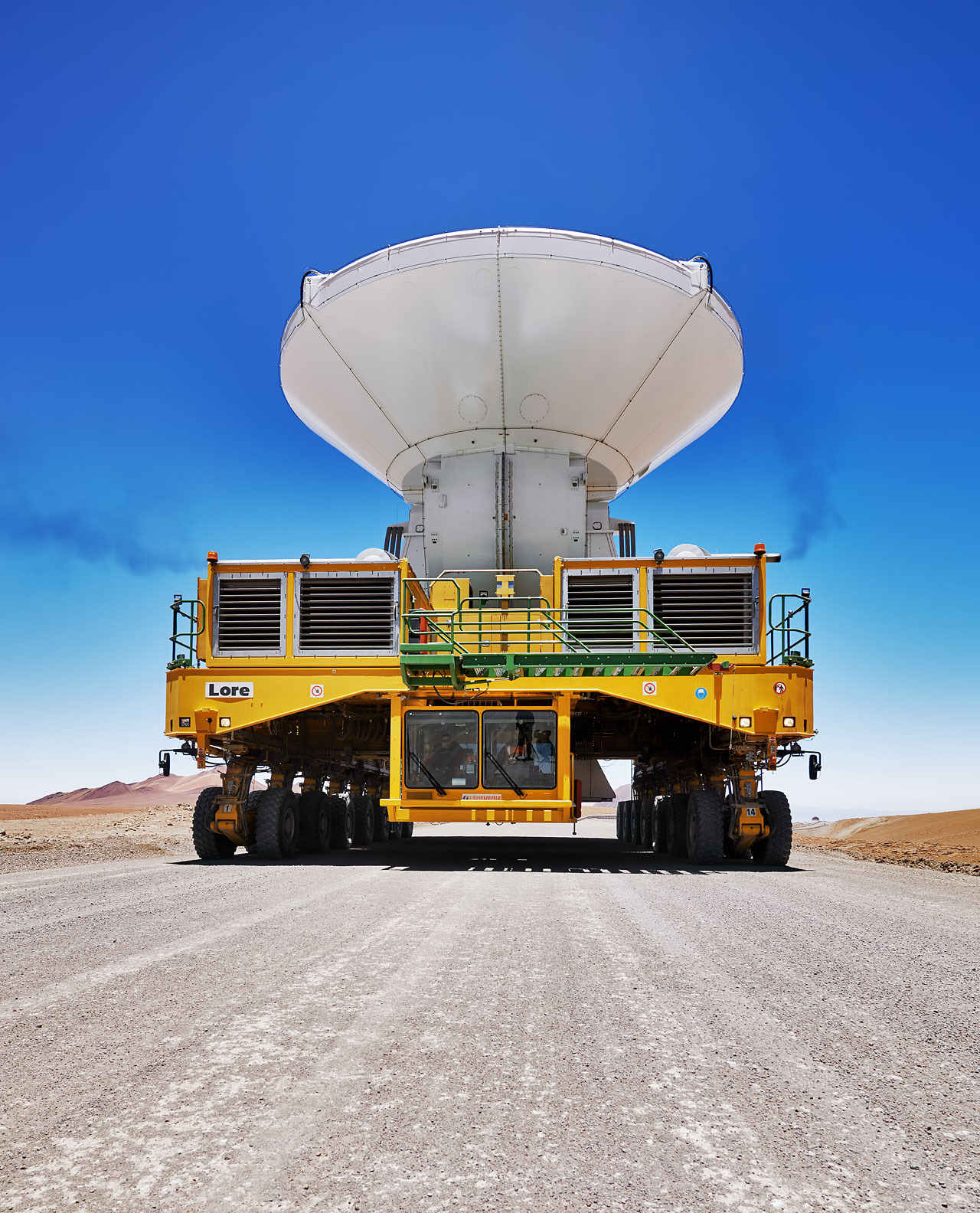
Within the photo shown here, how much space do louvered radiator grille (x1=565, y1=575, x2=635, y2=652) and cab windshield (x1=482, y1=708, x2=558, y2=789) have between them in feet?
3.92

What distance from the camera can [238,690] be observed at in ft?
38.5

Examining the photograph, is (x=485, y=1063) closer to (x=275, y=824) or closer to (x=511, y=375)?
(x=275, y=824)

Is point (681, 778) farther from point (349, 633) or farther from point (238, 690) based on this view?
point (238, 690)

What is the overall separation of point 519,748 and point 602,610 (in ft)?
6.84

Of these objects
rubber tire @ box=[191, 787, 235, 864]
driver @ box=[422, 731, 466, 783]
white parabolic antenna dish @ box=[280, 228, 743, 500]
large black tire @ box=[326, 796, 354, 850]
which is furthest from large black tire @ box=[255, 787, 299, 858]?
white parabolic antenna dish @ box=[280, 228, 743, 500]

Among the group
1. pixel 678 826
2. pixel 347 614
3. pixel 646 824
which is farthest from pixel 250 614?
pixel 646 824

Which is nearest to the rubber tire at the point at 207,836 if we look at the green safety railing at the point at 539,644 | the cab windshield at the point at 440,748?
the cab windshield at the point at 440,748

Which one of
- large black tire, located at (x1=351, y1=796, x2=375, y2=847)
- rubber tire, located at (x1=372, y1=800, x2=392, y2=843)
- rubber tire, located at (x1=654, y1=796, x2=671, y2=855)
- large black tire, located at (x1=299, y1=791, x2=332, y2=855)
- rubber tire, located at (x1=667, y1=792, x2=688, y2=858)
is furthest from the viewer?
rubber tire, located at (x1=372, y1=800, x2=392, y2=843)

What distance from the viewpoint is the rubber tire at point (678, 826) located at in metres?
13.7

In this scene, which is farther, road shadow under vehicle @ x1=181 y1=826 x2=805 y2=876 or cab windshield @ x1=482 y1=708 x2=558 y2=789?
cab windshield @ x1=482 y1=708 x2=558 y2=789

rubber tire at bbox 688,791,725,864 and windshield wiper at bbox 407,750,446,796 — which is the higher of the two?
windshield wiper at bbox 407,750,446,796

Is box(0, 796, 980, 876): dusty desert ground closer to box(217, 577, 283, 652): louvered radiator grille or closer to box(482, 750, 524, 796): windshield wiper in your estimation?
box(217, 577, 283, 652): louvered radiator grille

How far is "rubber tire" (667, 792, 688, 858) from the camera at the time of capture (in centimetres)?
1370

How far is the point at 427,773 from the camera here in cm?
1144
